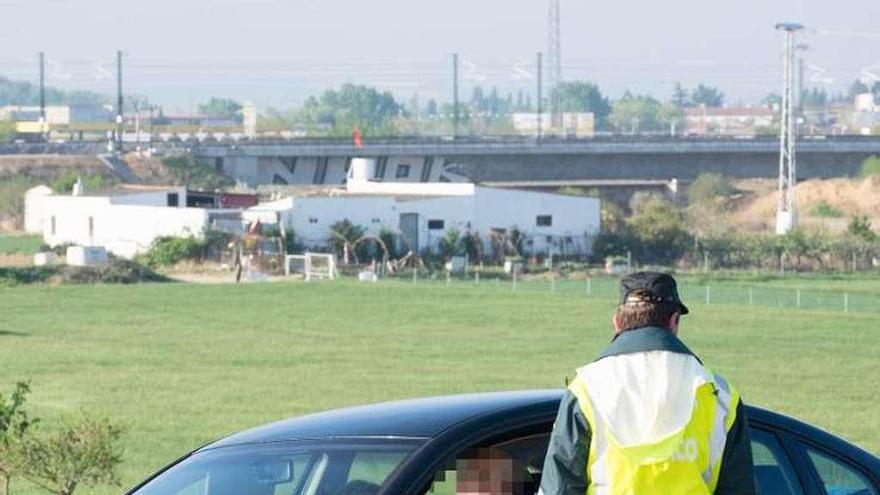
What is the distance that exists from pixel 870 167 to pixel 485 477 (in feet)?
395

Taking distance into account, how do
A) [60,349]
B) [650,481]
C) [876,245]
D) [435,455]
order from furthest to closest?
[876,245], [60,349], [435,455], [650,481]

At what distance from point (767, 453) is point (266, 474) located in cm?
193

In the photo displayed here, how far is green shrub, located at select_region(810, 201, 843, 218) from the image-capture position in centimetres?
10919

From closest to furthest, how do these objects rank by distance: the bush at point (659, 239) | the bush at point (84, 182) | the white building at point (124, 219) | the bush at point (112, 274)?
1. the bush at point (112, 274)
2. the white building at point (124, 219)
3. the bush at point (659, 239)
4. the bush at point (84, 182)

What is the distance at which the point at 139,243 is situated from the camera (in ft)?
261

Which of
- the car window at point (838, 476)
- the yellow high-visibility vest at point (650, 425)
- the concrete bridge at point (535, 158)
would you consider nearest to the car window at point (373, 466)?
the yellow high-visibility vest at point (650, 425)

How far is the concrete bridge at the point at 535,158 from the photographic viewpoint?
4852 inches

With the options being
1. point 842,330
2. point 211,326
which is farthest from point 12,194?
point 842,330

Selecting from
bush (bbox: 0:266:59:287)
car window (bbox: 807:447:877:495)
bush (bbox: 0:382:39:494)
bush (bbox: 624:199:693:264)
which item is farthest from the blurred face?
bush (bbox: 624:199:693:264)

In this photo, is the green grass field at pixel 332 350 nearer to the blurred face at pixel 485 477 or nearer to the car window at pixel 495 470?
the car window at pixel 495 470

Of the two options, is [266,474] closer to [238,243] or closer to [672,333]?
[672,333]

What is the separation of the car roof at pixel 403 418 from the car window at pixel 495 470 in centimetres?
13

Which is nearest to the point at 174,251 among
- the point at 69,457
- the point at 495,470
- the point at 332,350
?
the point at 332,350

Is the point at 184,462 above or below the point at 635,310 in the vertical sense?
below
